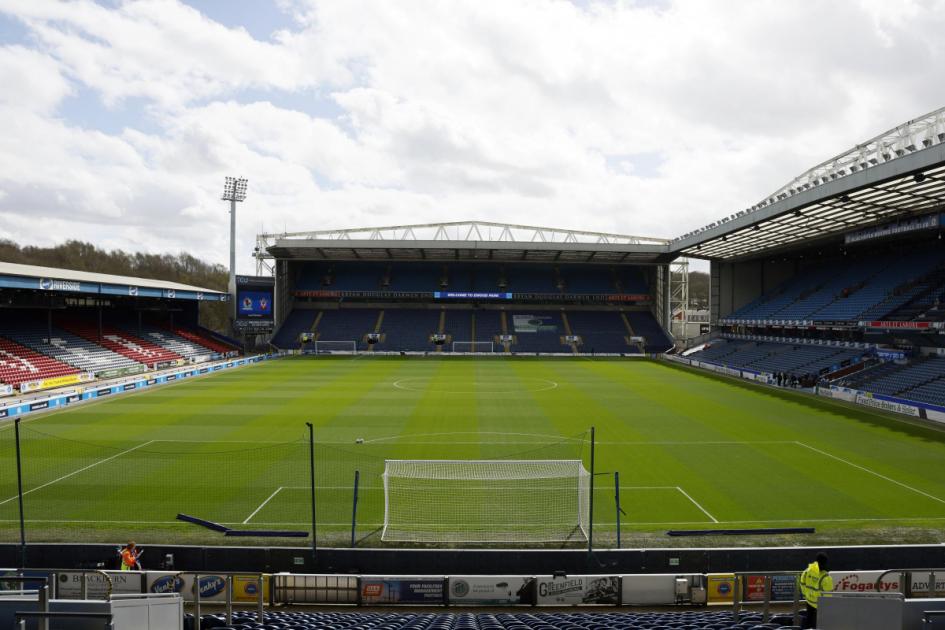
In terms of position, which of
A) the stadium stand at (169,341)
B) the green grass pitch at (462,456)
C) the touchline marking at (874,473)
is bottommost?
the touchline marking at (874,473)

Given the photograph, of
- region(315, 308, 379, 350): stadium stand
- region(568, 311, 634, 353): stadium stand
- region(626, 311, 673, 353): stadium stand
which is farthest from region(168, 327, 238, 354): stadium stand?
region(626, 311, 673, 353): stadium stand

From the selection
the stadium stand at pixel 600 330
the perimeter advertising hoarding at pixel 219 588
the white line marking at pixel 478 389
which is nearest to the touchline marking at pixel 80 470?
the perimeter advertising hoarding at pixel 219 588

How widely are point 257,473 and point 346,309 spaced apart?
52.6 metres

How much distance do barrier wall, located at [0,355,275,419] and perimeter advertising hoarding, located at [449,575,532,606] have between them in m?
25.8

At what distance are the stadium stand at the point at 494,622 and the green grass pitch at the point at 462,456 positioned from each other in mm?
3570

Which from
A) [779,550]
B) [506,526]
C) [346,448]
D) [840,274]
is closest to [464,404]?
[346,448]

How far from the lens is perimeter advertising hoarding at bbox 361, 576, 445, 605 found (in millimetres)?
10211

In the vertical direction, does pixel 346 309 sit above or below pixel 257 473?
above

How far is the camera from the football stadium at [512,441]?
10.2m

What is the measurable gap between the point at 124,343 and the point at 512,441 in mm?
37074

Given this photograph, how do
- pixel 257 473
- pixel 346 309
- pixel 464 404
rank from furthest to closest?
1. pixel 346 309
2. pixel 464 404
3. pixel 257 473

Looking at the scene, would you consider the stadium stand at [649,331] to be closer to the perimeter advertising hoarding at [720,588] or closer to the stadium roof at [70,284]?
the stadium roof at [70,284]

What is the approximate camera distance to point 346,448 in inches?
787

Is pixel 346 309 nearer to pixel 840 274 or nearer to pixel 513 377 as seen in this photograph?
pixel 513 377
